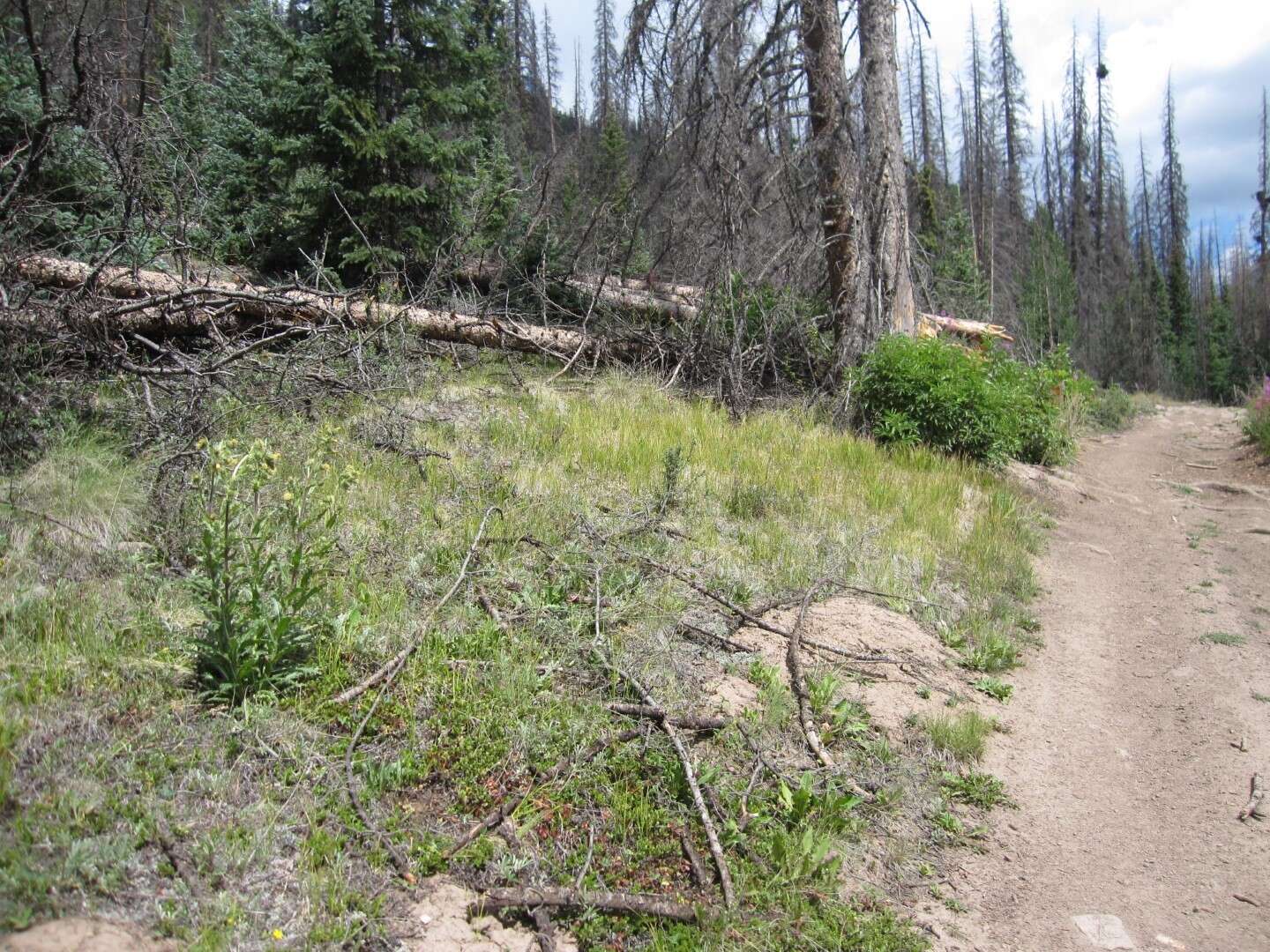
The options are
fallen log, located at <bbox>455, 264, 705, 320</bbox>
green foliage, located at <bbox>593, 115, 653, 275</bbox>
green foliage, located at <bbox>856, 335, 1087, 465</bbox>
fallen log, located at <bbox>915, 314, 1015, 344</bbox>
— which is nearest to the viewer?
green foliage, located at <bbox>856, 335, 1087, 465</bbox>

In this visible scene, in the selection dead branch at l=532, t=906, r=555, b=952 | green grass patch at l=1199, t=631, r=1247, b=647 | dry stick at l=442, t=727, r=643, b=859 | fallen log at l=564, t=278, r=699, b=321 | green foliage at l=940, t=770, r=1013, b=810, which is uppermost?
fallen log at l=564, t=278, r=699, b=321

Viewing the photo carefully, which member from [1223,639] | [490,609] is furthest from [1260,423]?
[490,609]

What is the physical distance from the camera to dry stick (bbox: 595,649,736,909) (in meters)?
2.96

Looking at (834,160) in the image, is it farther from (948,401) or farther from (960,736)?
(960,736)

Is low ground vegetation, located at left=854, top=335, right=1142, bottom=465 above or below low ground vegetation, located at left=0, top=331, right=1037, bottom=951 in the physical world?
above

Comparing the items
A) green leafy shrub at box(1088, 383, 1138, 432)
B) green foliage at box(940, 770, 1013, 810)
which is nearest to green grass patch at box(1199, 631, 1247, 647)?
green foliage at box(940, 770, 1013, 810)

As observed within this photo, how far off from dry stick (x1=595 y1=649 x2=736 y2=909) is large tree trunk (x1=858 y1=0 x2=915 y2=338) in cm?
782

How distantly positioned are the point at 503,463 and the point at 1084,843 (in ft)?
15.0

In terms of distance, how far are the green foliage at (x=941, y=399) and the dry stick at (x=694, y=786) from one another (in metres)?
6.10

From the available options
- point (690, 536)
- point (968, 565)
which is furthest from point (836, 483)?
point (690, 536)

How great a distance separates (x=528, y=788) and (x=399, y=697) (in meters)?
0.73

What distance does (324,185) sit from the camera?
1091cm

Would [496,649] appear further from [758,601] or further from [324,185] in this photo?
[324,185]

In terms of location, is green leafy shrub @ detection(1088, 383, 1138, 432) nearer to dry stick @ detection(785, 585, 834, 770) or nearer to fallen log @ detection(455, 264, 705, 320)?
fallen log @ detection(455, 264, 705, 320)
